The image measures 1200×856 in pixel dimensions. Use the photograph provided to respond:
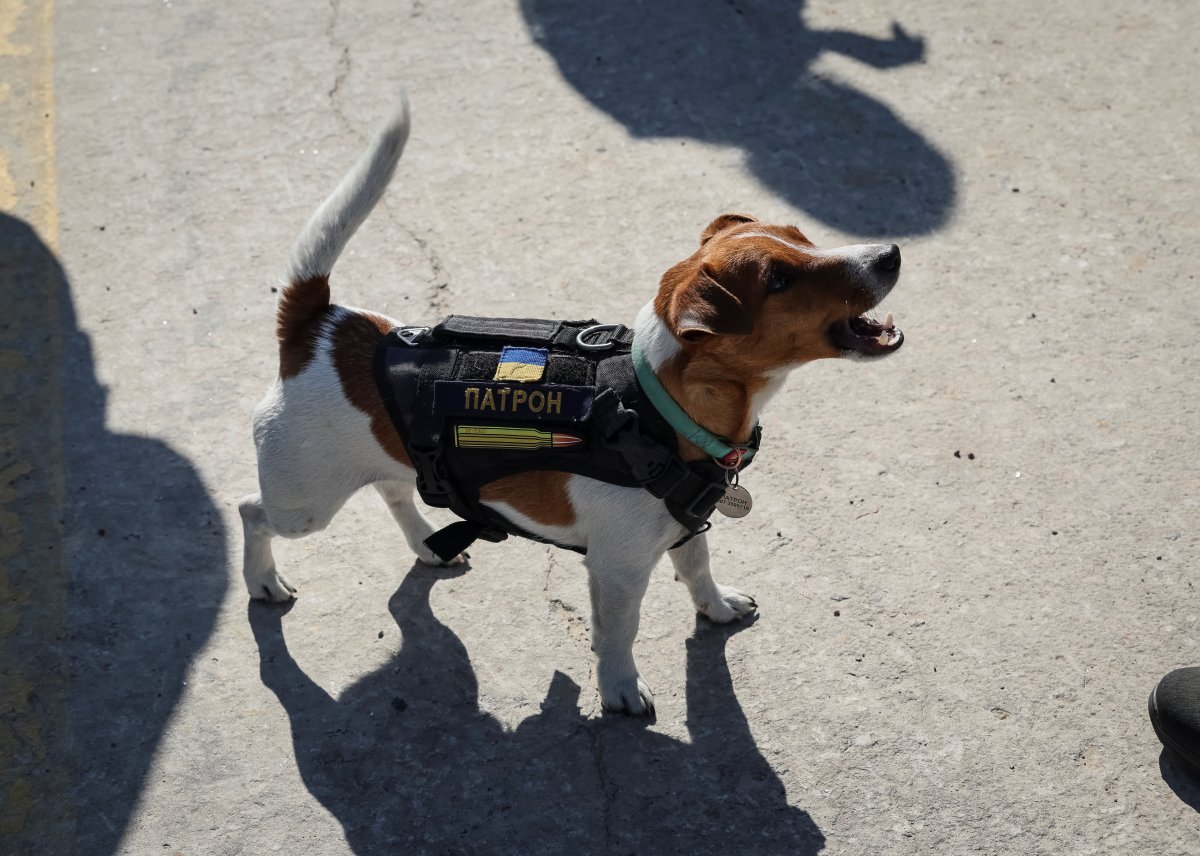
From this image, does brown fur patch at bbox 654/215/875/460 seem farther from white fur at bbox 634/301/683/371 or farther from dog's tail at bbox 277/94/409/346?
dog's tail at bbox 277/94/409/346

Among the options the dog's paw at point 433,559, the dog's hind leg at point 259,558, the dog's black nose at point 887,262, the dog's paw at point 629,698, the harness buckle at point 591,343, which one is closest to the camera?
the dog's black nose at point 887,262

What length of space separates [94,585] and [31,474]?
67cm

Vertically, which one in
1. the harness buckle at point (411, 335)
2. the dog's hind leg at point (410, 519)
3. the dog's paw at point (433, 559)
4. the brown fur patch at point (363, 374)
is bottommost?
the dog's paw at point (433, 559)

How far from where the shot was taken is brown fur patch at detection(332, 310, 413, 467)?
10.4 ft

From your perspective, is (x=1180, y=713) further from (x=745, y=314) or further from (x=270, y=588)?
(x=270, y=588)

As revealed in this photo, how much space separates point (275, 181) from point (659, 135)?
77.9 inches

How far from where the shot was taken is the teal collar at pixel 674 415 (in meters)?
2.93

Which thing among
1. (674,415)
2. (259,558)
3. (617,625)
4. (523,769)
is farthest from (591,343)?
(259,558)

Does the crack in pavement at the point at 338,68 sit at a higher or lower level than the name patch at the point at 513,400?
lower

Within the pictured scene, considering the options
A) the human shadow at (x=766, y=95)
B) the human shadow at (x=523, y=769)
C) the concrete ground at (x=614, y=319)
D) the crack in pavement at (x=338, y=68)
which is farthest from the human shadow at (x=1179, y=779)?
the crack in pavement at (x=338, y=68)

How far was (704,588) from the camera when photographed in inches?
143

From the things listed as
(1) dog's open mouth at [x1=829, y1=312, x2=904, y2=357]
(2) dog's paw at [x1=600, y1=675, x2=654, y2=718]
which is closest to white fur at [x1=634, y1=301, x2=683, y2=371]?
(1) dog's open mouth at [x1=829, y1=312, x2=904, y2=357]

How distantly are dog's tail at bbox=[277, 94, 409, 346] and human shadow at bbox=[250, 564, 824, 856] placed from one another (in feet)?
3.94

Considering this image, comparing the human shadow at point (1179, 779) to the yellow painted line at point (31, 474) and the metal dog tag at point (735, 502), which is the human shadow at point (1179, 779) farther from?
the yellow painted line at point (31, 474)
